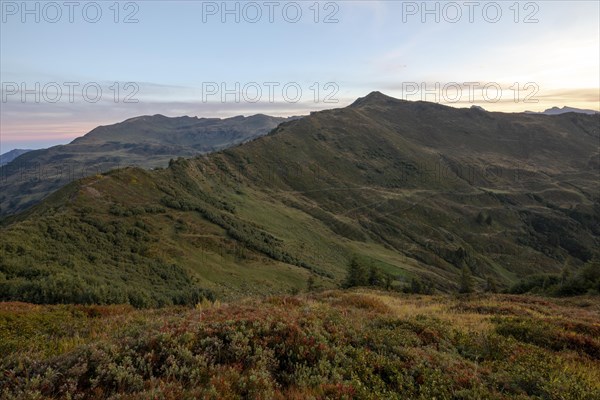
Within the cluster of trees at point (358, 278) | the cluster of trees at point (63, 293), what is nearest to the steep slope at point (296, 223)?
the cluster of trees at point (63, 293)

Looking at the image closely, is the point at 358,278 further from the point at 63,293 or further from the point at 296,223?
the point at 296,223

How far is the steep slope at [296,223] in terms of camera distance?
123 ft

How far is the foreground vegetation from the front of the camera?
6.61 metres

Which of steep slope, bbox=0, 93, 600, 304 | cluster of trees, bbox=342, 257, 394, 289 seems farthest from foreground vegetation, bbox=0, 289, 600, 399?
cluster of trees, bbox=342, 257, 394, 289

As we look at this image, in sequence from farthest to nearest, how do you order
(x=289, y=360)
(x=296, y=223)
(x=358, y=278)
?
(x=296, y=223) → (x=358, y=278) → (x=289, y=360)

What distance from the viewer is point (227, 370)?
724cm

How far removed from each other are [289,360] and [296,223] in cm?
8720

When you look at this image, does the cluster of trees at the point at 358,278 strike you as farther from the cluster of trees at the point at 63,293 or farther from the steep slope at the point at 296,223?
the cluster of trees at the point at 63,293

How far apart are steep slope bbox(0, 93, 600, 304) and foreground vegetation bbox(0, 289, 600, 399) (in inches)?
642

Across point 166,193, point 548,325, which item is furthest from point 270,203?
point 548,325

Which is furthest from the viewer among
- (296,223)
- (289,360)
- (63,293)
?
(296,223)

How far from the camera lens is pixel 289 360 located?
321 inches

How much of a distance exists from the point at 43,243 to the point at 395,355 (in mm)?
37549

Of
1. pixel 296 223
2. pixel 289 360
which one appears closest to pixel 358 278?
pixel 289 360
